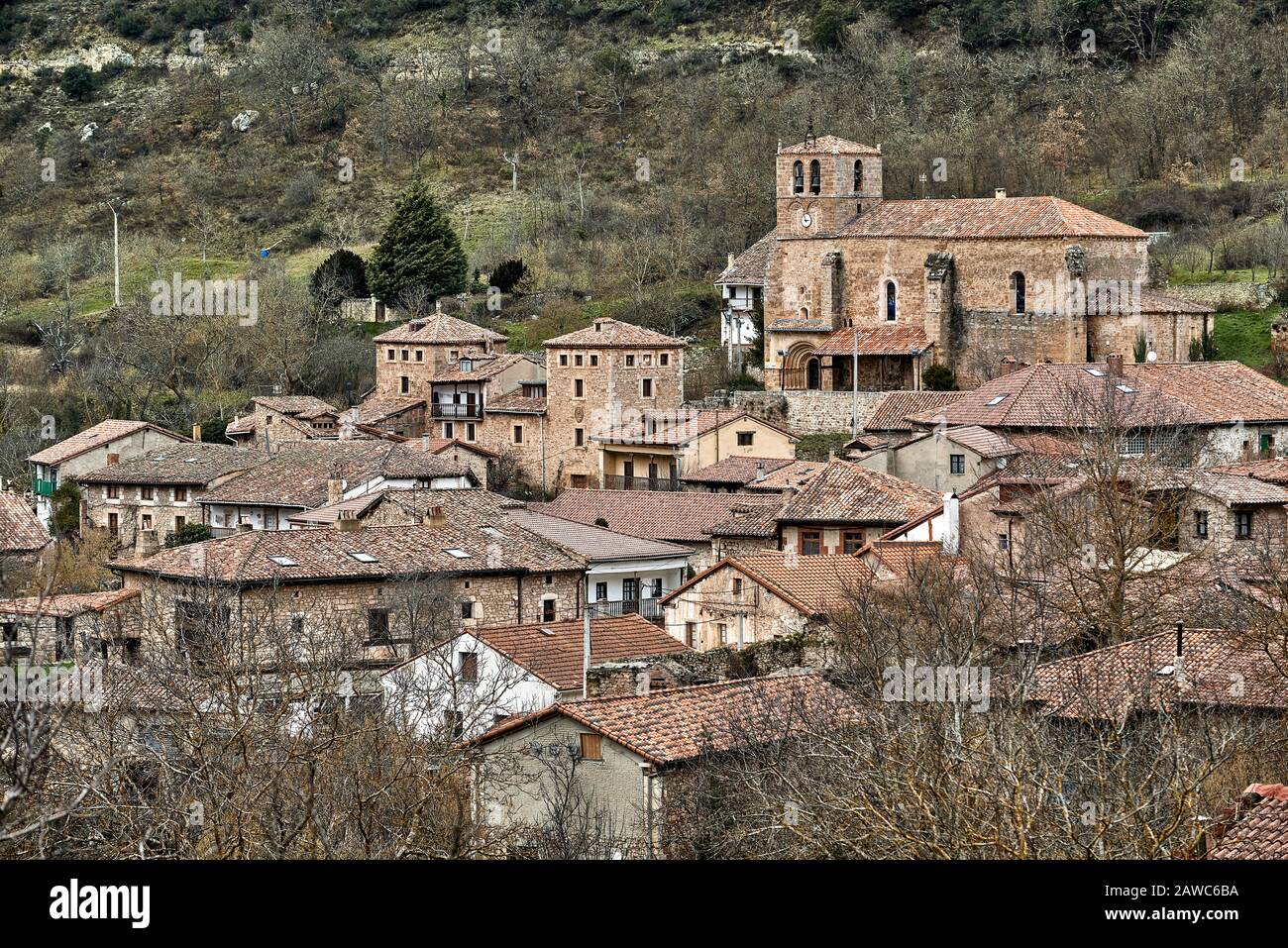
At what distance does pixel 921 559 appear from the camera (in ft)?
111

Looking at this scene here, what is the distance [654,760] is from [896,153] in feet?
159

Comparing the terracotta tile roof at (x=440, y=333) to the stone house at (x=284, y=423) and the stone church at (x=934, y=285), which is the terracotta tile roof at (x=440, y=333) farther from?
the stone church at (x=934, y=285)

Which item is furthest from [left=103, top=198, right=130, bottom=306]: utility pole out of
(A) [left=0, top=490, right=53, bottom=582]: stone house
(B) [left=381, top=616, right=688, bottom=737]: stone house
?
(B) [left=381, top=616, right=688, bottom=737]: stone house

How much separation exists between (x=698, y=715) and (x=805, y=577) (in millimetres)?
12131

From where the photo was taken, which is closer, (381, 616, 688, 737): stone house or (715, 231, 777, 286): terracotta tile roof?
(381, 616, 688, 737): stone house

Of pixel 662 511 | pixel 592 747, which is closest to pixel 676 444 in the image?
pixel 662 511

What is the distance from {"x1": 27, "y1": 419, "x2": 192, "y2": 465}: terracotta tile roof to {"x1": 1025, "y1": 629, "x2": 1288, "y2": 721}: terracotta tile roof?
1321 inches

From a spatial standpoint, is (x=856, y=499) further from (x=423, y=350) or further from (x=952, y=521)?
(x=423, y=350)

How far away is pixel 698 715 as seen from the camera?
2175 cm

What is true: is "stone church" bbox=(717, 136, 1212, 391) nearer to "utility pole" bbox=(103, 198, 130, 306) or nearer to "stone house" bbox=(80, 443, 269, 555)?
"stone house" bbox=(80, 443, 269, 555)

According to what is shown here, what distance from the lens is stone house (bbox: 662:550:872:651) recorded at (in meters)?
32.0

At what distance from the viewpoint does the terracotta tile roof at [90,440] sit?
5284 cm

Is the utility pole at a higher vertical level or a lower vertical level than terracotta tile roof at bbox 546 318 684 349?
higher

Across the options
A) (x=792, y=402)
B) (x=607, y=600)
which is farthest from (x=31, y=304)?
(x=607, y=600)
